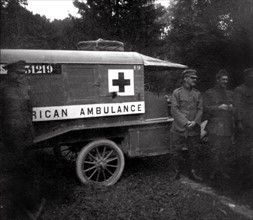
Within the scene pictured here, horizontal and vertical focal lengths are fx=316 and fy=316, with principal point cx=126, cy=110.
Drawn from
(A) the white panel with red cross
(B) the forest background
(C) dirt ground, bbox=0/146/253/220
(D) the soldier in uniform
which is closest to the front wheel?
(C) dirt ground, bbox=0/146/253/220

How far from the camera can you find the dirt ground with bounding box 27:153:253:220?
14.0 ft

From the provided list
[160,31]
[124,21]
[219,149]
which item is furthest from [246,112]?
[160,31]

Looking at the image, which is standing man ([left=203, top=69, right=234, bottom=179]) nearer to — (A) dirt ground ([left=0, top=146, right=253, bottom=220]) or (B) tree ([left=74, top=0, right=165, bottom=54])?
(A) dirt ground ([left=0, top=146, right=253, bottom=220])

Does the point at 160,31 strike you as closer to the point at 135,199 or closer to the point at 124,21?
the point at 124,21

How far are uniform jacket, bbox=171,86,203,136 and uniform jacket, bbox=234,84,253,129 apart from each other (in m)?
0.65

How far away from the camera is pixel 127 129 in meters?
5.63

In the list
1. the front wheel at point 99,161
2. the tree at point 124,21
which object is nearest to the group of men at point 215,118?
the front wheel at point 99,161

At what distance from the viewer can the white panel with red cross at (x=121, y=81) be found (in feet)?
18.2

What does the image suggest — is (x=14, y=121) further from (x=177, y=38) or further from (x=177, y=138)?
(x=177, y=38)

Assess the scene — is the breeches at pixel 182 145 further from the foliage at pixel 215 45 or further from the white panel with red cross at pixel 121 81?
the foliage at pixel 215 45

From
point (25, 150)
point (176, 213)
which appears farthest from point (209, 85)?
point (25, 150)

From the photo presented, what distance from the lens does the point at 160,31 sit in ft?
58.2

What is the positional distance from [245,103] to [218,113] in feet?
1.71

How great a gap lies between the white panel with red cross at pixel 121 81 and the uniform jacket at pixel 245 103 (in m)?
1.89
